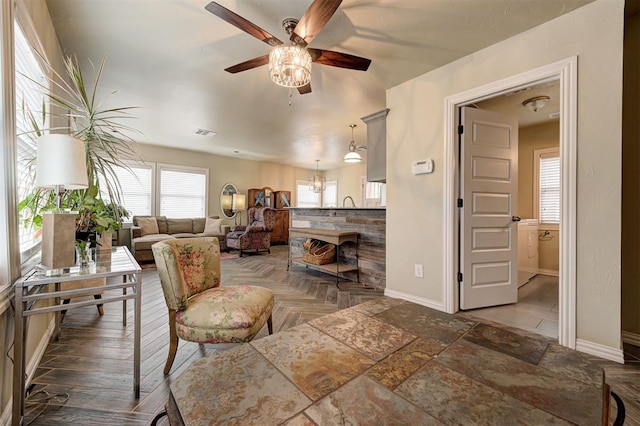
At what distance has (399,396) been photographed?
0.74 meters

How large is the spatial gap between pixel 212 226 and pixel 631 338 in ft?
22.0

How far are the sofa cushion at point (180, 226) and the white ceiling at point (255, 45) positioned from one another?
8.82ft

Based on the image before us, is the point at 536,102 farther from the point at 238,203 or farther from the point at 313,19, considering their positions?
the point at 238,203

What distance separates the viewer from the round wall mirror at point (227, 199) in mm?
7209

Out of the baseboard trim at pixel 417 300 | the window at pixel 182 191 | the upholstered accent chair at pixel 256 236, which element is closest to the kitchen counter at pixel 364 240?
the baseboard trim at pixel 417 300

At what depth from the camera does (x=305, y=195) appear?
938 centimetres

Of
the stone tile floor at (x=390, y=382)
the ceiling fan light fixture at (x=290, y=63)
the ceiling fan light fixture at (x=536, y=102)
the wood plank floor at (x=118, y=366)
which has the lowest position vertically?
the wood plank floor at (x=118, y=366)

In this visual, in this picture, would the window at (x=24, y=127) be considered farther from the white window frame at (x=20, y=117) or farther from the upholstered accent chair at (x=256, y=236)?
the upholstered accent chair at (x=256, y=236)

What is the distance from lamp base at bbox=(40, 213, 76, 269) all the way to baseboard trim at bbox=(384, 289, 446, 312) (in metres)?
2.82

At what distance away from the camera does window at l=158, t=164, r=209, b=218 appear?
627 cm

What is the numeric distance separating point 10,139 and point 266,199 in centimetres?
655

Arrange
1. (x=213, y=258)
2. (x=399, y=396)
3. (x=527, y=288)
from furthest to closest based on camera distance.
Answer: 1. (x=527, y=288)
2. (x=213, y=258)
3. (x=399, y=396)

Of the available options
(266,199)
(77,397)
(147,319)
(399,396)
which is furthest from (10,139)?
(266,199)

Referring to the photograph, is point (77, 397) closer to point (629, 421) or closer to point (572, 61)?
point (629, 421)
